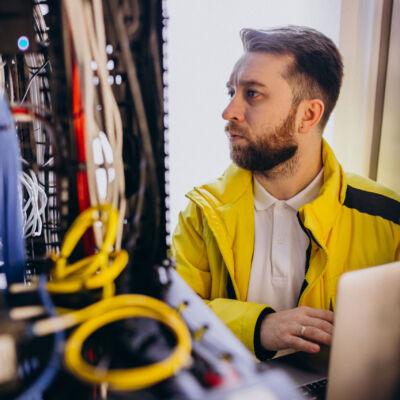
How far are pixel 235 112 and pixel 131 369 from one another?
1.05 metres

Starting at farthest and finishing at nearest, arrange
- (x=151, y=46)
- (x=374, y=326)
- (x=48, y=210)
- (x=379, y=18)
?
(x=379, y=18)
(x=48, y=210)
(x=374, y=326)
(x=151, y=46)

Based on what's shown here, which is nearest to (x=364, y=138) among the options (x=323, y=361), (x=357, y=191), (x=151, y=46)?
(x=357, y=191)

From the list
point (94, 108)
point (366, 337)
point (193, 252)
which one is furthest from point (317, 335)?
point (94, 108)

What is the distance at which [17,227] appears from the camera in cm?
45

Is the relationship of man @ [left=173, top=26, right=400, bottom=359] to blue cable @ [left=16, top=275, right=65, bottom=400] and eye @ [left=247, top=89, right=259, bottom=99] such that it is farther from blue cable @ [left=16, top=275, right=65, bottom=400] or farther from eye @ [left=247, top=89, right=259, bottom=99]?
blue cable @ [left=16, top=275, right=65, bottom=400]

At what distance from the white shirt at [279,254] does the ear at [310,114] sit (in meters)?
0.26

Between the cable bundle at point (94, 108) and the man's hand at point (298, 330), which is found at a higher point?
the cable bundle at point (94, 108)

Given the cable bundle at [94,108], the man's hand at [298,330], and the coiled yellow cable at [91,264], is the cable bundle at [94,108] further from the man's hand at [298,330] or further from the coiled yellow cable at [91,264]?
the man's hand at [298,330]

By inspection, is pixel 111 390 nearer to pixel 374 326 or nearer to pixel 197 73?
pixel 374 326

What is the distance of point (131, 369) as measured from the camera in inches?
13.1

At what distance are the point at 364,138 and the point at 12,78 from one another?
1463 mm

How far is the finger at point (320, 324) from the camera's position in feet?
2.87

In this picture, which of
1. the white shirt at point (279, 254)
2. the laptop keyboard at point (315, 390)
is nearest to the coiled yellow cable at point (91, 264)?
the laptop keyboard at point (315, 390)

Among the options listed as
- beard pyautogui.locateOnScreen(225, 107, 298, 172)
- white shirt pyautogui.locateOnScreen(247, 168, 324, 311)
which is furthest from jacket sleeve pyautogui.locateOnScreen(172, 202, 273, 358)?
beard pyautogui.locateOnScreen(225, 107, 298, 172)
